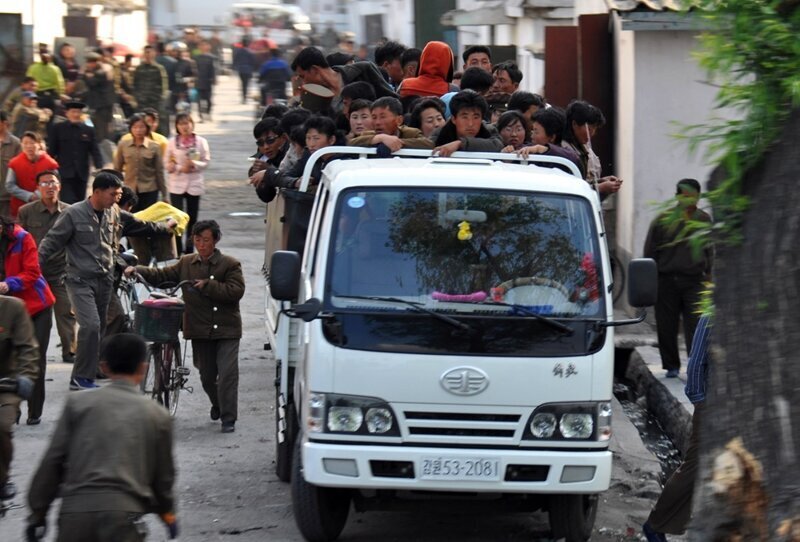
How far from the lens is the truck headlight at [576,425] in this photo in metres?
7.66

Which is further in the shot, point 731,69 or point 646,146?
point 646,146

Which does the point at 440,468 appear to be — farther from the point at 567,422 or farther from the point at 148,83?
the point at 148,83

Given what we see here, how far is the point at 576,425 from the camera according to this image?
25.2ft

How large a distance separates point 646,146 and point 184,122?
19.9 feet

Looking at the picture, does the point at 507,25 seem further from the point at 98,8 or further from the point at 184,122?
the point at 98,8

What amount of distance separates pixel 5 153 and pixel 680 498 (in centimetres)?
1179

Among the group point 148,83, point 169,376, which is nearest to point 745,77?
point 169,376

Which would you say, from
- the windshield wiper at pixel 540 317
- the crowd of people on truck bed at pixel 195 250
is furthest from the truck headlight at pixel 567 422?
the crowd of people on truck bed at pixel 195 250

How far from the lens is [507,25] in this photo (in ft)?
88.0

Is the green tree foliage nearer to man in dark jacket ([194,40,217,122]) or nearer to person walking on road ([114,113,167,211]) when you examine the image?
person walking on road ([114,113,167,211])

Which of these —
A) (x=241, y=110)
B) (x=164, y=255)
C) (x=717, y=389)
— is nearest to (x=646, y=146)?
(x=164, y=255)

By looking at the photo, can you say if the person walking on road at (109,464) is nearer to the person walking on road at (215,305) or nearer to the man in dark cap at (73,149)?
the person walking on road at (215,305)

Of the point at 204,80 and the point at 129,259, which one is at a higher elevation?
the point at 204,80

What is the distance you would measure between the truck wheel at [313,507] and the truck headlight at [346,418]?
0.41m
